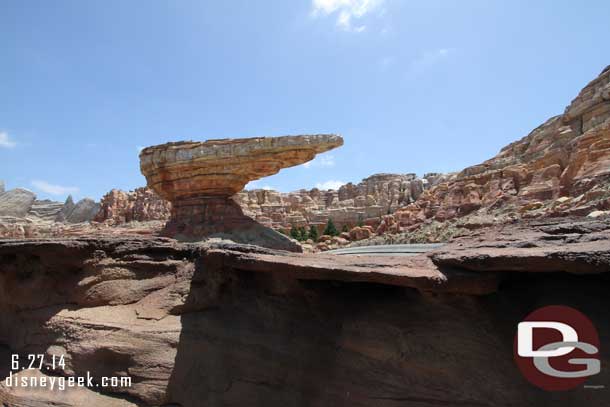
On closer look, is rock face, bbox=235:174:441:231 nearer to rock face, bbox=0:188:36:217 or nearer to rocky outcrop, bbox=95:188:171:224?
rocky outcrop, bbox=95:188:171:224

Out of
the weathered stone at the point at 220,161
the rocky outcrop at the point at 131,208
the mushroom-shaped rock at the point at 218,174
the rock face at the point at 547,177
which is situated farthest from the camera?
the rocky outcrop at the point at 131,208

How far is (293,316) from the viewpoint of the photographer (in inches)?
113

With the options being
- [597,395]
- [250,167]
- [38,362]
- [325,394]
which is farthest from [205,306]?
[250,167]

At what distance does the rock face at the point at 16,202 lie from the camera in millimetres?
45328

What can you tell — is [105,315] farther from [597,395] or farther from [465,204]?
[465,204]

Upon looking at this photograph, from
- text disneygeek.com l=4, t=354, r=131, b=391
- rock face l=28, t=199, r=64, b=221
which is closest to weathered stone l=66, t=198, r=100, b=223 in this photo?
rock face l=28, t=199, r=64, b=221

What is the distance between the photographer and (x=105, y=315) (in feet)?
10.1

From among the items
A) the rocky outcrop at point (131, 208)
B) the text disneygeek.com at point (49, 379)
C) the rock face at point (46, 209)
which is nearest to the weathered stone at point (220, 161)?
the text disneygeek.com at point (49, 379)

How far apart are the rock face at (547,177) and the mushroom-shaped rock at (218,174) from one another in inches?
414

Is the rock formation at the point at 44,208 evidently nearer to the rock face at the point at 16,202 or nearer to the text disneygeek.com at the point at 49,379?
the rock face at the point at 16,202

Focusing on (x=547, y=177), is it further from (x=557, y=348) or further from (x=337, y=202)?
(x=337, y=202)

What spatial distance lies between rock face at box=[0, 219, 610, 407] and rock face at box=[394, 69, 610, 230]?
13.0 meters

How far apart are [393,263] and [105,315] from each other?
2389mm

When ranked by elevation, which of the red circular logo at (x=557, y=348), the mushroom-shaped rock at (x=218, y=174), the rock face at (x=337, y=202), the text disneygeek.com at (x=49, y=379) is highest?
the rock face at (x=337, y=202)
